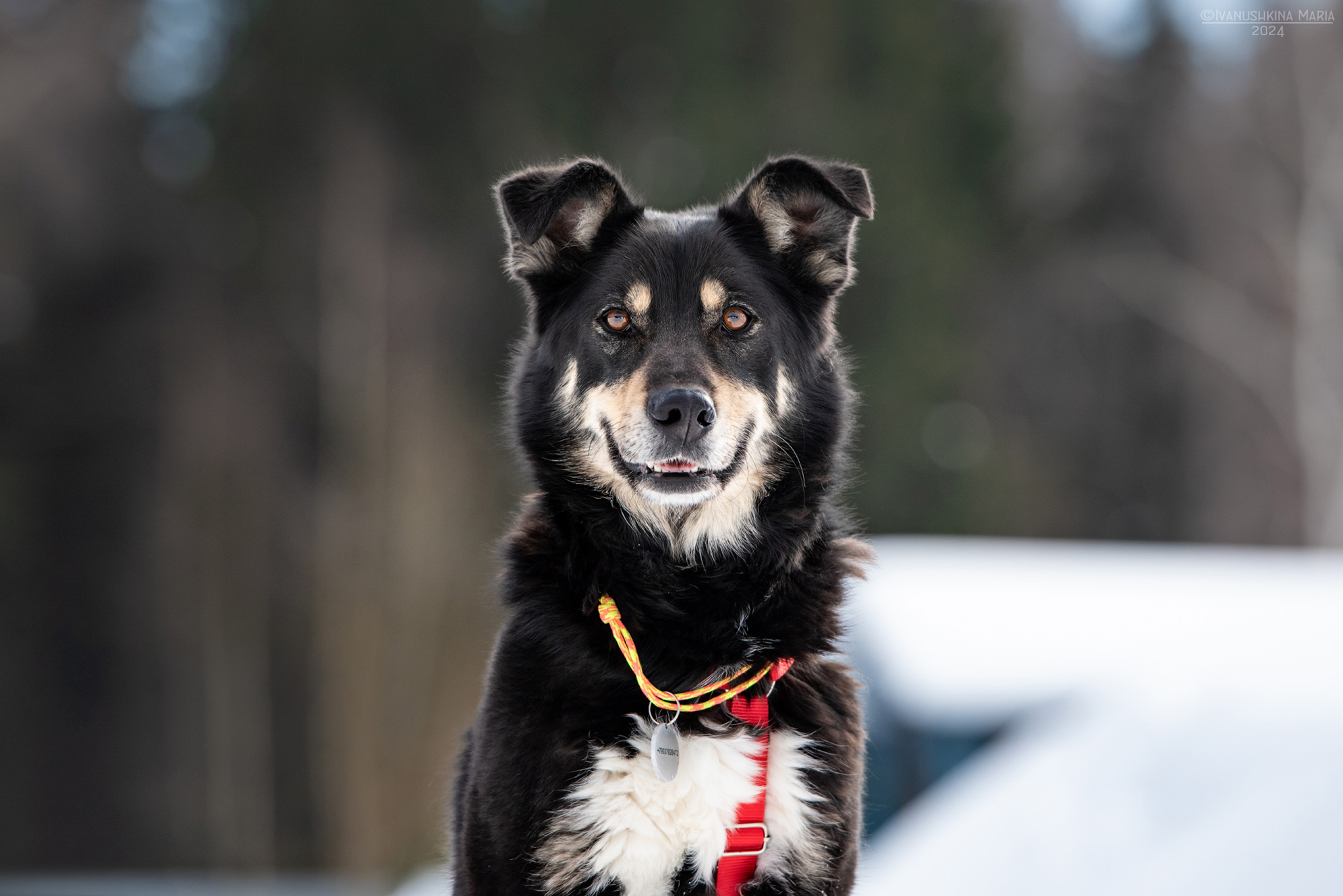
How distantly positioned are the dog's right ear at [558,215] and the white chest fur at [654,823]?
1.18 metres

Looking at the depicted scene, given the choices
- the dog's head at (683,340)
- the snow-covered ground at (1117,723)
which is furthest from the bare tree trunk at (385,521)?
the dog's head at (683,340)

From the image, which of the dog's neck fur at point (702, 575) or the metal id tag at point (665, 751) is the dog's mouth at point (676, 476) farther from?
the metal id tag at point (665, 751)

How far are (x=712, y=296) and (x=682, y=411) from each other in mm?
391

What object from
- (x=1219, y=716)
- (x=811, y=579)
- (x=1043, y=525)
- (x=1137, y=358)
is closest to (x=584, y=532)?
(x=811, y=579)

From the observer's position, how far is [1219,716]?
9.29 feet

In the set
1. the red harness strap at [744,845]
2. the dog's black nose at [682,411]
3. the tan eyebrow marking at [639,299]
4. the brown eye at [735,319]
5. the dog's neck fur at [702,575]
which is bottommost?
the red harness strap at [744,845]

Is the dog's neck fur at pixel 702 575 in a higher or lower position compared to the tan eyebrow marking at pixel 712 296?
lower

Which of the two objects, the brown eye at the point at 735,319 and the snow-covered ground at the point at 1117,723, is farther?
the brown eye at the point at 735,319

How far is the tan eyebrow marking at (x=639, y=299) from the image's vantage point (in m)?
2.80

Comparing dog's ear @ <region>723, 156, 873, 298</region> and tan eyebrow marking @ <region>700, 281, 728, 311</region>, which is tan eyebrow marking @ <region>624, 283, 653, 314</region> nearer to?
tan eyebrow marking @ <region>700, 281, 728, 311</region>

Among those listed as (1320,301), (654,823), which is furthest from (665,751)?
(1320,301)

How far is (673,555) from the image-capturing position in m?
2.71

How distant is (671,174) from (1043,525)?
7.47 meters

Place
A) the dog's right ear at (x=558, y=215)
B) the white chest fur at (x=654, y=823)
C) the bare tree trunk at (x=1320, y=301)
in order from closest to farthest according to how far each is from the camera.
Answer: the white chest fur at (x=654, y=823), the dog's right ear at (x=558, y=215), the bare tree trunk at (x=1320, y=301)
